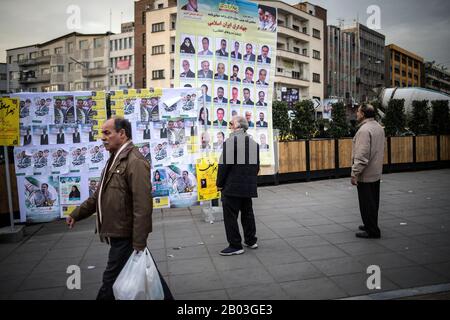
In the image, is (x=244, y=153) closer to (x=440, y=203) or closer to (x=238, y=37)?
(x=238, y=37)

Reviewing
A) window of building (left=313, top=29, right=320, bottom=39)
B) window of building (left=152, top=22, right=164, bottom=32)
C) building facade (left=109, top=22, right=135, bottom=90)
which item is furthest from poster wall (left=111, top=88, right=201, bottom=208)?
window of building (left=313, top=29, right=320, bottom=39)

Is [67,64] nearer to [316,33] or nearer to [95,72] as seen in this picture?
[95,72]

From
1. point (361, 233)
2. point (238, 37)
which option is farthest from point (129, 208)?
point (238, 37)

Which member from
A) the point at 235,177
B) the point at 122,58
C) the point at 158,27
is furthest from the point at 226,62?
the point at 122,58

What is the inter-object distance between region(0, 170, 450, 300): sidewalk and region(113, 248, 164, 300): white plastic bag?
1047 mm

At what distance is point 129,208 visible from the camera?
3.28 meters

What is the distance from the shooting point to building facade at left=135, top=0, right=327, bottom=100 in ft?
182

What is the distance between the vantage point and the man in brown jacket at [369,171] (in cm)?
583

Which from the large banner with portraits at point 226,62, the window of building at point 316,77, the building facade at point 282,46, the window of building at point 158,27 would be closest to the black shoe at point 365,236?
the large banner with portraits at point 226,62

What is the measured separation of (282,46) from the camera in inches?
2367

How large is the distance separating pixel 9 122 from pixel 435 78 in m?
146

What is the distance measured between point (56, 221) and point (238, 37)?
5.48 metres

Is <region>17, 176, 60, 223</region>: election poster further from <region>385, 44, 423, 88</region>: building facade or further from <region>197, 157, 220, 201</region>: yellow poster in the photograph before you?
<region>385, 44, 423, 88</region>: building facade

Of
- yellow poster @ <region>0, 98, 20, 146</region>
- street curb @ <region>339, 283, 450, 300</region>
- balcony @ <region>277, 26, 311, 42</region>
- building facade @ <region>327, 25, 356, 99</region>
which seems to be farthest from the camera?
building facade @ <region>327, 25, 356, 99</region>
